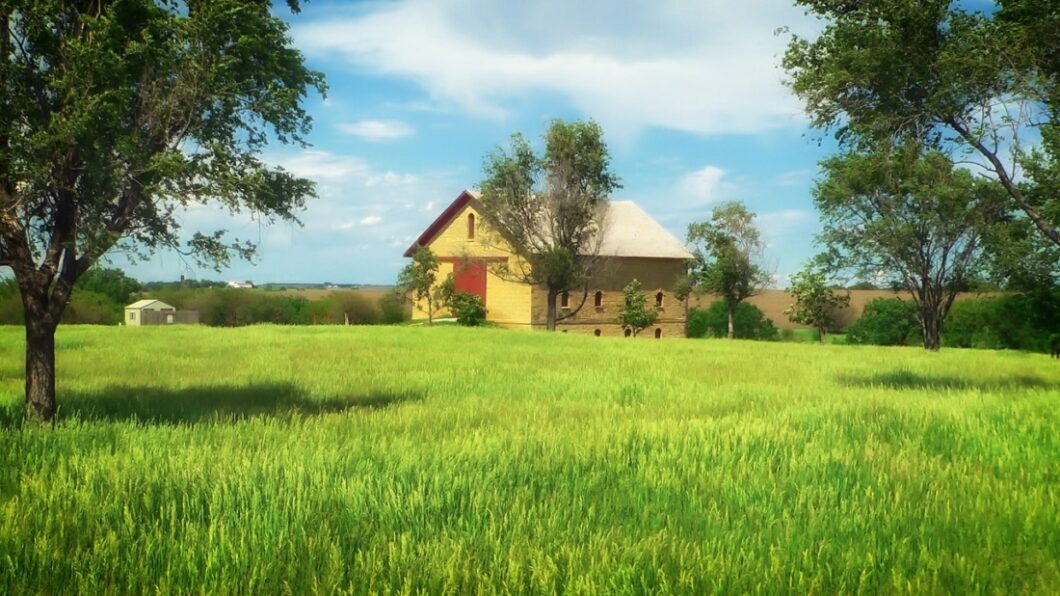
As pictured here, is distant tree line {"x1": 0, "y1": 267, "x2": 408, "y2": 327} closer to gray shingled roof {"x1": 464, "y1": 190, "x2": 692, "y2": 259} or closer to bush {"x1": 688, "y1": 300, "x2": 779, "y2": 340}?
gray shingled roof {"x1": 464, "y1": 190, "x2": 692, "y2": 259}

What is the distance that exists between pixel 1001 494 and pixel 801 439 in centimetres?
285

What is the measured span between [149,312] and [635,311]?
29198 millimetres

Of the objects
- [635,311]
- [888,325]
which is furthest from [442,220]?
[888,325]

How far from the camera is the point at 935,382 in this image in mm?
20969

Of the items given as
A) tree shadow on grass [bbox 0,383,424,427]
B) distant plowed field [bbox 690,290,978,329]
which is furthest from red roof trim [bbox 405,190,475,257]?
tree shadow on grass [bbox 0,383,424,427]

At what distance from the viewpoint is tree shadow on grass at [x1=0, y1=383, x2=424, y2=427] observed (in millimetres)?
12305

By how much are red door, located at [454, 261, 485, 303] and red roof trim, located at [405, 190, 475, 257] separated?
3.91 m

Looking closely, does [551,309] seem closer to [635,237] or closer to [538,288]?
[538,288]

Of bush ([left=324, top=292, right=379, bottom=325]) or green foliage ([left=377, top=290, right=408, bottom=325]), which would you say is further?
green foliage ([left=377, top=290, right=408, bottom=325])

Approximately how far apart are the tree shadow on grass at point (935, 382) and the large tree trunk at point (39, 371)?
16644 mm

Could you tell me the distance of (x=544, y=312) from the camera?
Result: 49.5m

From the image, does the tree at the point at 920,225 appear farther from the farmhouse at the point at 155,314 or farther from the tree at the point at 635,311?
the farmhouse at the point at 155,314

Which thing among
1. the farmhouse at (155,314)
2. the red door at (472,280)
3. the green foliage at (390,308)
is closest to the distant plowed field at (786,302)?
the red door at (472,280)

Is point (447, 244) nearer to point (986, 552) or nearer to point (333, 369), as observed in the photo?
point (333, 369)
